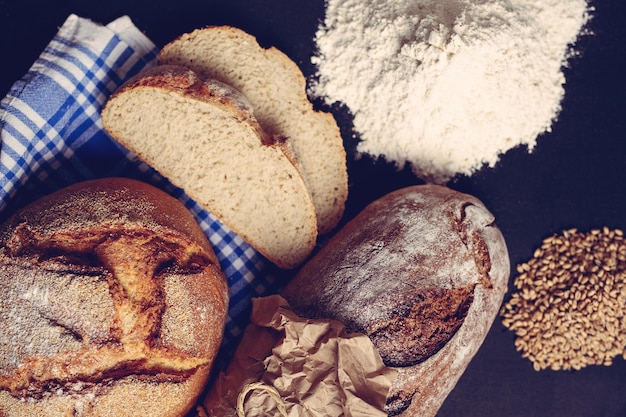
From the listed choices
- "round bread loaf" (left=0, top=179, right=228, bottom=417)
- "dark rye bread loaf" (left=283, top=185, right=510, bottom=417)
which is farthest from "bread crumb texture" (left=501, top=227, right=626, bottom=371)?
"round bread loaf" (left=0, top=179, right=228, bottom=417)

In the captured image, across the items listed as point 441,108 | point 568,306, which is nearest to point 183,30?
point 441,108

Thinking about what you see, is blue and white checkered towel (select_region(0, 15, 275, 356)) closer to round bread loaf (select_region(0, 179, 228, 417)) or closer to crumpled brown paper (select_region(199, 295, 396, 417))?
round bread loaf (select_region(0, 179, 228, 417))

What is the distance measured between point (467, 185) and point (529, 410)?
997 millimetres

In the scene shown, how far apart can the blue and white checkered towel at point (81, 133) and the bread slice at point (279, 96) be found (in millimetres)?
210

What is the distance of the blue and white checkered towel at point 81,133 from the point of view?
76.3 inches

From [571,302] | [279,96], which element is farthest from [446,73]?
[571,302]

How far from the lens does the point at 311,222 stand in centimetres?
204

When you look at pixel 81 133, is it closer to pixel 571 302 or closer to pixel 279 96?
pixel 279 96

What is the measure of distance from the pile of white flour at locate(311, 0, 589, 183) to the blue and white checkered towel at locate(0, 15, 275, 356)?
67 cm

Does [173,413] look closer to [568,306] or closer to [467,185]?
[467,185]

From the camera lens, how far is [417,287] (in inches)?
72.2

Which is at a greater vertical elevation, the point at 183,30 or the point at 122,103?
the point at 183,30

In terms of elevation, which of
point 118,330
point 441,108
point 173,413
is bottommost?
point 173,413

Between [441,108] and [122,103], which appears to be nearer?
[122,103]
